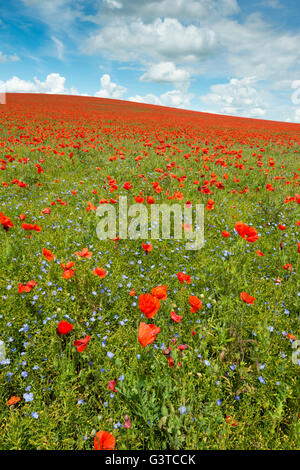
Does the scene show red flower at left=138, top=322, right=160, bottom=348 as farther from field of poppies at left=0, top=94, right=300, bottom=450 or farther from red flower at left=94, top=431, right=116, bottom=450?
red flower at left=94, top=431, right=116, bottom=450

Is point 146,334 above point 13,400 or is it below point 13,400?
above

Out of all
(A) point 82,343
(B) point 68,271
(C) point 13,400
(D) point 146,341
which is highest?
(B) point 68,271

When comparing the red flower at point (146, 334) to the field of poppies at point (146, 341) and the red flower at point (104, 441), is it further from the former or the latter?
the red flower at point (104, 441)

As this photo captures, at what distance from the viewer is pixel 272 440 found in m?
1.74

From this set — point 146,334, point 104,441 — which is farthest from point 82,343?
point 104,441

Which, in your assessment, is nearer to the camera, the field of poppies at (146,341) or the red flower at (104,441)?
the red flower at (104,441)

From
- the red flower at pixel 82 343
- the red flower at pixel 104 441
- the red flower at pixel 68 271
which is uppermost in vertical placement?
the red flower at pixel 68 271

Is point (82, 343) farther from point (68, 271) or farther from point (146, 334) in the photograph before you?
point (68, 271)

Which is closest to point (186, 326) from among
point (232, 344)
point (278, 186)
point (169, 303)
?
point (169, 303)

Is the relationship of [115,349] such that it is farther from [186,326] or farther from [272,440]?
[272,440]

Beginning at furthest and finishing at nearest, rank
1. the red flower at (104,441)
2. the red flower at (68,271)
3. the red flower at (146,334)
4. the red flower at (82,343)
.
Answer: the red flower at (68,271)
the red flower at (82,343)
the red flower at (146,334)
the red flower at (104,441)

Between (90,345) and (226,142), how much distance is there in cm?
1355

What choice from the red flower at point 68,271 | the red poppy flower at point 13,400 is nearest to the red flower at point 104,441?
the red poppy flower at point 13,400

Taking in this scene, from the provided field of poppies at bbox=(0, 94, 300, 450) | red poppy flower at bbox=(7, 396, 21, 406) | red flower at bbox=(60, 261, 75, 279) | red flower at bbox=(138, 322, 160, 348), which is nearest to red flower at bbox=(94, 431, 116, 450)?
field of poppies at bbox=(0, 94, 300, 450)
